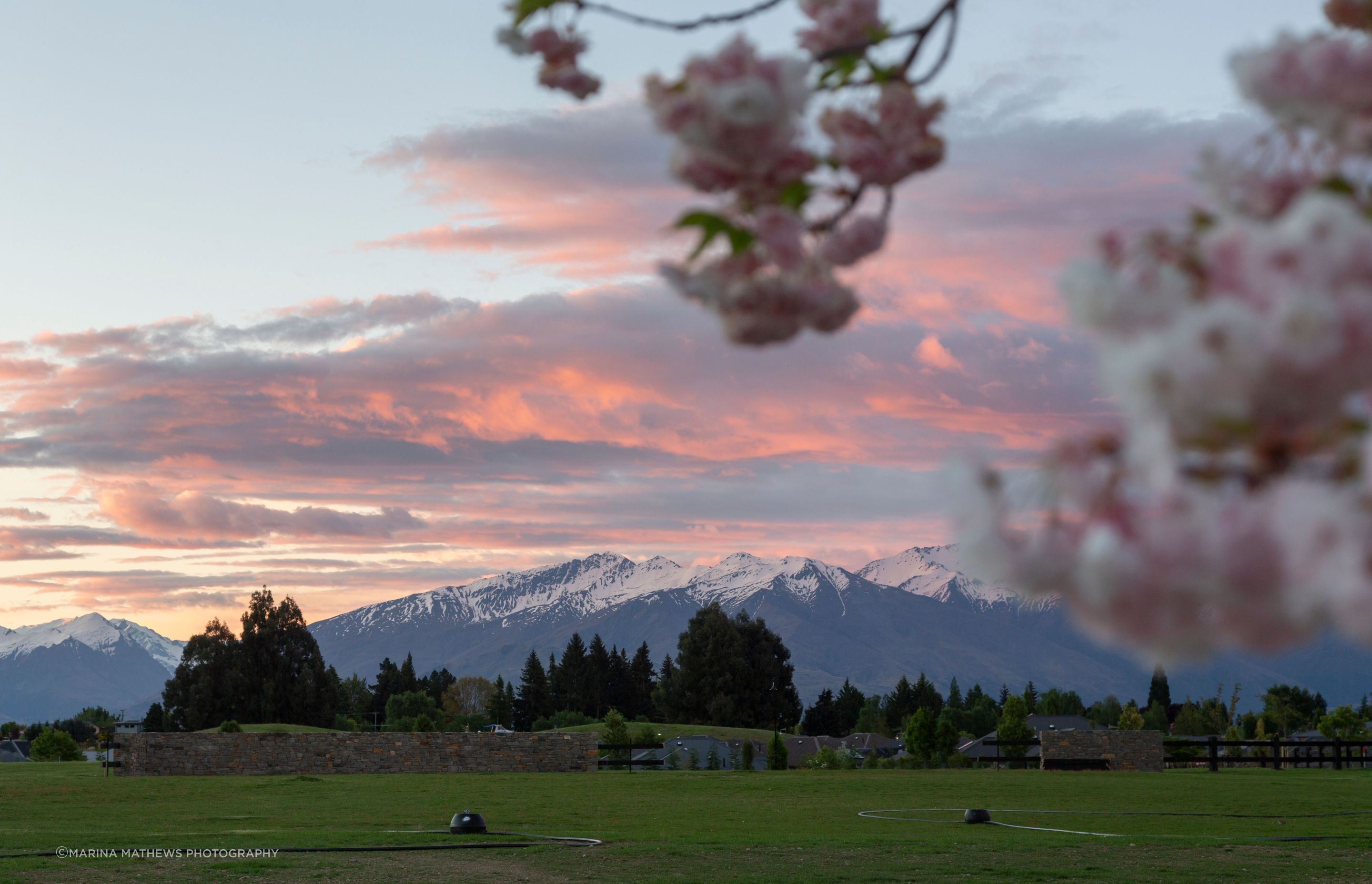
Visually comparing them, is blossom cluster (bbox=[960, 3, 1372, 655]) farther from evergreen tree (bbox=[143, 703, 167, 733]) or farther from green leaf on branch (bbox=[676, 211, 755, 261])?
evergreen tree (bbox=[143, 703, 167, 733])

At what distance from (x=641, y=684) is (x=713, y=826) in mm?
75396

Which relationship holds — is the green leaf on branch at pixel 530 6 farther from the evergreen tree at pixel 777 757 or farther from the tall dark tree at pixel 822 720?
the tall dark tree at pixel 822 720

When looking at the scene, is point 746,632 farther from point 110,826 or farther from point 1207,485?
point 1207,485

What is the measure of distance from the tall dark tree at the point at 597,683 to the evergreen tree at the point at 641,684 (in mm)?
1826

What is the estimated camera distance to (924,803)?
69.1 feet

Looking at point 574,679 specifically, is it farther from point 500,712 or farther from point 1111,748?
point 1111,748

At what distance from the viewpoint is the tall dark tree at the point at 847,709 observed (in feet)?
288

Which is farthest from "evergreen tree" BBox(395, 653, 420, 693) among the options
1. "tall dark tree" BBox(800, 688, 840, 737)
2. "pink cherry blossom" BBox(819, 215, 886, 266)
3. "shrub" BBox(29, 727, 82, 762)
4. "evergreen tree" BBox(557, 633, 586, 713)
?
"pink cherry blossom" BBox(819, 215, 886, 266)

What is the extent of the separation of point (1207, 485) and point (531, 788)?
26.2 m

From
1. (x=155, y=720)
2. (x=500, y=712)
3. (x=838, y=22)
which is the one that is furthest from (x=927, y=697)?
(x=838, y=22)

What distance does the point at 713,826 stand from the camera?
16828 mm

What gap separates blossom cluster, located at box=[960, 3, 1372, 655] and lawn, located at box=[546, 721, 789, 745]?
45.4 m

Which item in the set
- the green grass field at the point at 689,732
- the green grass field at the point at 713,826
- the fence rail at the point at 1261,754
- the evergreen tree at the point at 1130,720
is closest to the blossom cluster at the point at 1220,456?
the green grass field at the point at 713,826

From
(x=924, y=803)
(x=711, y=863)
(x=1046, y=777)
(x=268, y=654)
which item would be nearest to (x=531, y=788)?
(x=924, y=803)
